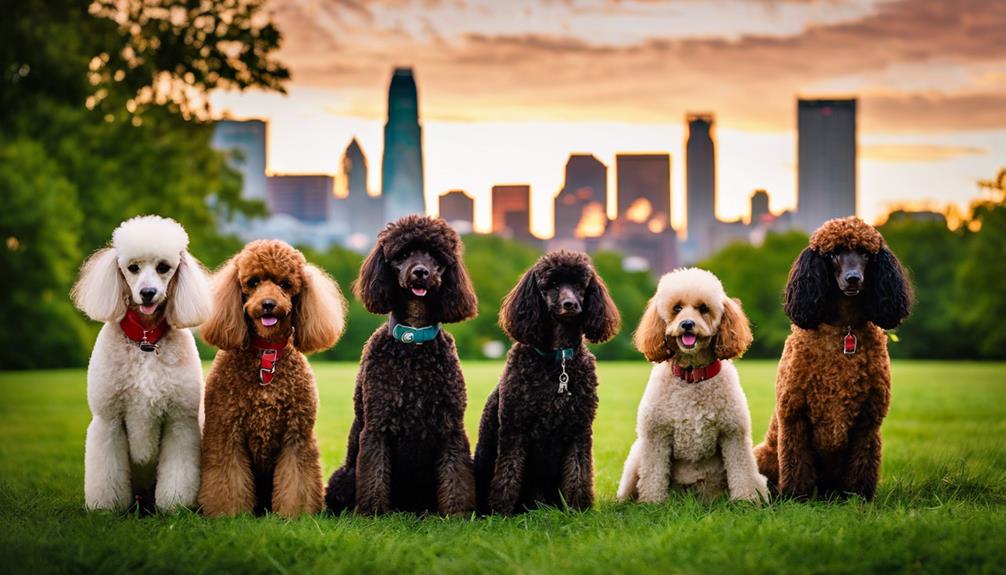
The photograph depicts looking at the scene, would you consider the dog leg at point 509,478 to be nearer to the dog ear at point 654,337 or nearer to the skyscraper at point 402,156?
the dog ear at point 654,337

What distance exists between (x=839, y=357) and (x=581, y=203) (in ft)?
353

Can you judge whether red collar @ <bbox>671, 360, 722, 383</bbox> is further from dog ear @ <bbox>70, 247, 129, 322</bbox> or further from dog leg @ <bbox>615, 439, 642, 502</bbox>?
dog ear @ <bbox>70, 247, 129, 322</bbox>

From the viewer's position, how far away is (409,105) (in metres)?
103

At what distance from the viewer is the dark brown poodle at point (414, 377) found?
18.0ft

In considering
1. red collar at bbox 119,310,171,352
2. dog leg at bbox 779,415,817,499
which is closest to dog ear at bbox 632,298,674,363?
dog leg at bbox 779,415,817,499

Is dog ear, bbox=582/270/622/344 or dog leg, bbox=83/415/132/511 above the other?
dog ear, bbox=582/270/622/344

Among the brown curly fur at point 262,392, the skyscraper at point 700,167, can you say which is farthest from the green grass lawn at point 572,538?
the skyscraper at point 700,167

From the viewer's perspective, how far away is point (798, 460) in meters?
5.88

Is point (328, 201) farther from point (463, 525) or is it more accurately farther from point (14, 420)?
point (463, 525)

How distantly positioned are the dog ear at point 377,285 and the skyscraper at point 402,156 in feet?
322

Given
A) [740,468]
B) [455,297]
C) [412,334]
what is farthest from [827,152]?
[412,334]

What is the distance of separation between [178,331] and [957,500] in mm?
4723

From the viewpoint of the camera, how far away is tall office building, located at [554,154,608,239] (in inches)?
4392

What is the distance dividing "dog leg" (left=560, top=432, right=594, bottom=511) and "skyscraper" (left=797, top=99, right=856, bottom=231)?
308 feet
